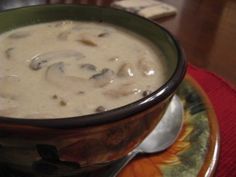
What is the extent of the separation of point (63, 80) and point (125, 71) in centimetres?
14

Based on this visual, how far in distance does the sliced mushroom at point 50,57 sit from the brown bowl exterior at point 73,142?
268mm

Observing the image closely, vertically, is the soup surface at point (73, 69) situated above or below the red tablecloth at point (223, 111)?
above

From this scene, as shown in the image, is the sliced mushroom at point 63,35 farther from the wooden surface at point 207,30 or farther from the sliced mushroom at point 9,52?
the wooden surface at point 207,30

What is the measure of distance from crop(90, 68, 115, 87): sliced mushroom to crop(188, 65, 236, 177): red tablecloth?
0.31 metres

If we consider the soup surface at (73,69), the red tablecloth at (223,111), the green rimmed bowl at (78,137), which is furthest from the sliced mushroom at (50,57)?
the red tablecloth at (223,111)

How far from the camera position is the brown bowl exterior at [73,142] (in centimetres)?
54

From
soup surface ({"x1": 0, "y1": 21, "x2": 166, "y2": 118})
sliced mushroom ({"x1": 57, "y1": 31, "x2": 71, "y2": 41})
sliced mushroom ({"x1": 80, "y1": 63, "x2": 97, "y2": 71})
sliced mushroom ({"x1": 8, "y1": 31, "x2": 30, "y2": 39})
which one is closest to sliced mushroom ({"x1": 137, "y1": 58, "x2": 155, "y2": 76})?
soup surface ({"x1": 0, "y1": 21, "x2": 166, "y2": 118})

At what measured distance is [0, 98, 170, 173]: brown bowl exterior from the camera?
1.76 feet

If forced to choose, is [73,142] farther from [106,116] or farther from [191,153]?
[191,153]

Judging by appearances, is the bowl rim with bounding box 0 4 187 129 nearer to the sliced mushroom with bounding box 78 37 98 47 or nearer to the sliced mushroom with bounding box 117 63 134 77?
the sliced mushroom with bounding box 117 63 134 77

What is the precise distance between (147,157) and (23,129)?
0.33m

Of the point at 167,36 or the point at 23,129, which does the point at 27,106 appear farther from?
the point at 167,36

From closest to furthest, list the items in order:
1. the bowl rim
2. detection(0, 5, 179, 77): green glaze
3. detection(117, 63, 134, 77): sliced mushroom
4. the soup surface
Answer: the bowl rim
the soup surface
detection(117, 63, 134, 77): sliced mushroom
detection(0, 5, 179, 77): green glaze

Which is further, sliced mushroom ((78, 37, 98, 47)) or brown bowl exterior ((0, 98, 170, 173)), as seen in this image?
sliced mushroom ((78, 37, 98, 47))
